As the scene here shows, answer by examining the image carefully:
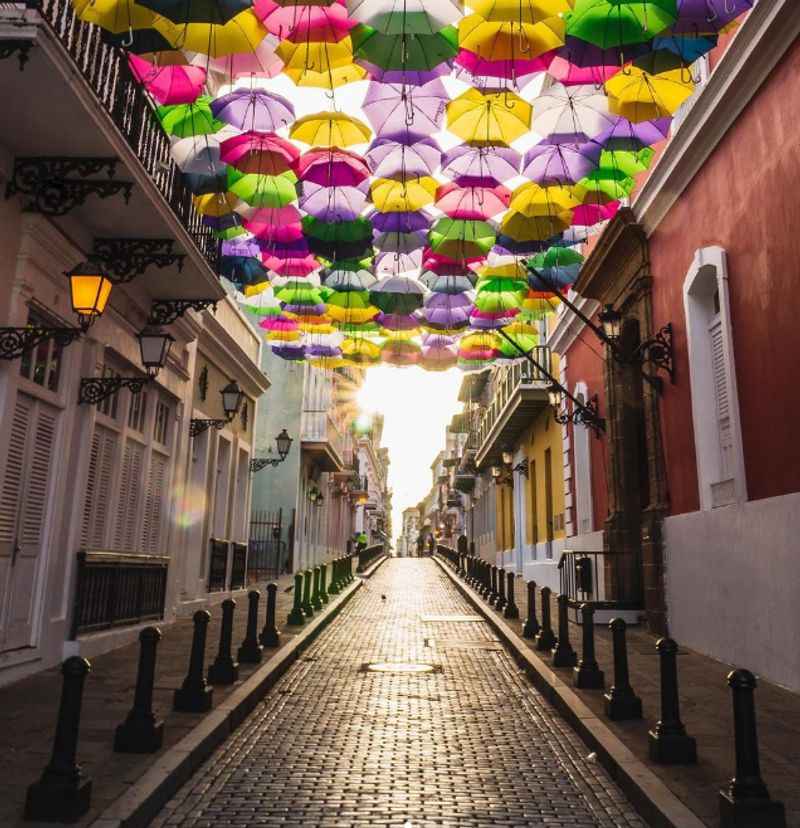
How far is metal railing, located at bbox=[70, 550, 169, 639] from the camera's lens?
9516mm

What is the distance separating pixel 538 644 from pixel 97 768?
21.7 feet

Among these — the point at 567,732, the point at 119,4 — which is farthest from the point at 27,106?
the point at 567,732

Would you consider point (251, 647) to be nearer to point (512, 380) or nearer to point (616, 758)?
point (616, 758)

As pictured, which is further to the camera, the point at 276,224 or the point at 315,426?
the point at 315,426

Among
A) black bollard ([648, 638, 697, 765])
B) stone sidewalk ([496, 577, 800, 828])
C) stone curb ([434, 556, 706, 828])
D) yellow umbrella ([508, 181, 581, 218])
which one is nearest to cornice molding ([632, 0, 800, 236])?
yellow umbrella ([508, 181, 581, 218])

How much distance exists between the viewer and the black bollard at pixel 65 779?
400cm

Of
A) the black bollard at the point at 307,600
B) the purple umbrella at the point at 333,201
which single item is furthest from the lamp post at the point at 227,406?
the purple umbrella at the point at 333,201

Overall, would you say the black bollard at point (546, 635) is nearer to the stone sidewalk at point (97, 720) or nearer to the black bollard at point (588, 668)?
the black bollard at point (588, 668)

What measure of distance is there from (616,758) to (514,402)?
18421 millimetres

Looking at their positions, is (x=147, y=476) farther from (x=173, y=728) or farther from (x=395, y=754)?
(x=395, y=754)

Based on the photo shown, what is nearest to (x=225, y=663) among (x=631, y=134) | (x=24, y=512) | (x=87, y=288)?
(x=24, y=512)

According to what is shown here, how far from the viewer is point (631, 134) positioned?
9.36 meters

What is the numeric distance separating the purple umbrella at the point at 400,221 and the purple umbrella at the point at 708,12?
4.34 metres

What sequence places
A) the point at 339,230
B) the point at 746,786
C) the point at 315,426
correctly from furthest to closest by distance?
the point at 315,426 → the point at 339,230 → the point at 746,786
